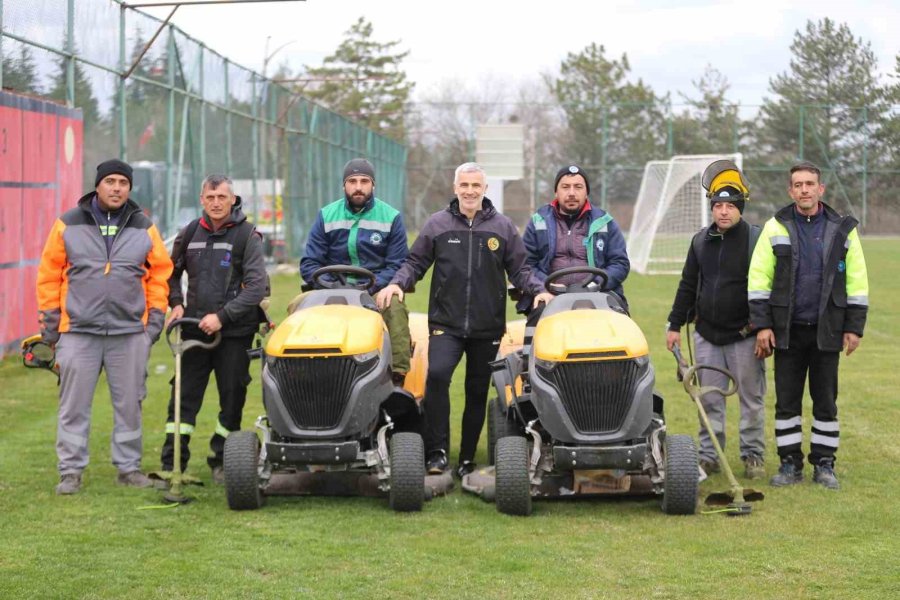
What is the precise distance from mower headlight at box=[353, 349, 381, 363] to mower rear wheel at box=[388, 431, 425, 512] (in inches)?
18.7

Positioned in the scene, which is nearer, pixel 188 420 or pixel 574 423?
pixel 574 423

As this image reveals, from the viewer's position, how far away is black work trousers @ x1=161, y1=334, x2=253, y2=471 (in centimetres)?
760

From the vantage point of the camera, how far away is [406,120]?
53.5m

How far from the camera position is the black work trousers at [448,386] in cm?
743

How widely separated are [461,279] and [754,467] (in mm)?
2051

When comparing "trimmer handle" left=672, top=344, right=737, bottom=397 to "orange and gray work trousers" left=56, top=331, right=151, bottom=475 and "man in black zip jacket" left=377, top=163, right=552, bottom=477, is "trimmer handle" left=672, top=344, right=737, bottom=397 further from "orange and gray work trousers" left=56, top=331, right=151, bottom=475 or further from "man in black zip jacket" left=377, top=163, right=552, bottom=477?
"orange and gray work trousers" left=56, top=331, right=151, bottom=475

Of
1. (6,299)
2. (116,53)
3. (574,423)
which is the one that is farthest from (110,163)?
(116,53)

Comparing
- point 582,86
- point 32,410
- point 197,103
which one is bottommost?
point 32,410

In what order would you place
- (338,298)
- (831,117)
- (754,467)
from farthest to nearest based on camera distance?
(831,117)
(754,467)
(338,298)

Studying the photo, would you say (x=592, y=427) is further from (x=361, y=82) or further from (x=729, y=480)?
(x=361, y=82)

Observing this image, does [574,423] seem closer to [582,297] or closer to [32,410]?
[582,297]

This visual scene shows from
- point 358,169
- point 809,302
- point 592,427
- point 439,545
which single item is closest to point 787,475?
point 809,302

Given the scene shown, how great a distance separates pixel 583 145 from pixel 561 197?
41.0 metres

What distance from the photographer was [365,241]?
7.56 m
